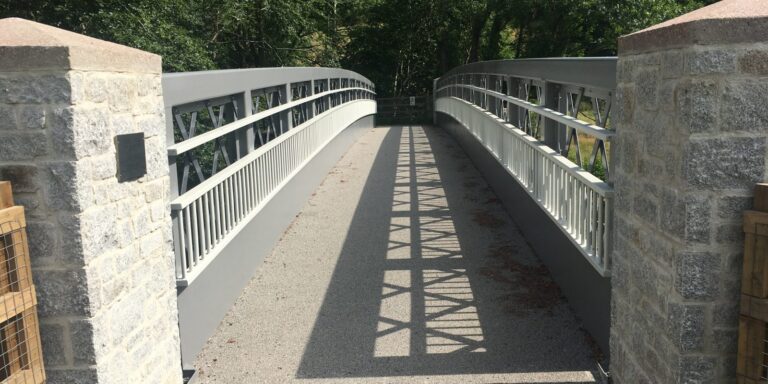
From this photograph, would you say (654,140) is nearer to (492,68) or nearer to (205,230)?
(205,230)

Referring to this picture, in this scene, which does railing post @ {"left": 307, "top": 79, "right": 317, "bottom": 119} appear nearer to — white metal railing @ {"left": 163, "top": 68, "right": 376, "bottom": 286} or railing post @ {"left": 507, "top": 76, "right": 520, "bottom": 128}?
white metal railing @ {"left": 163, "top": 68, "right": 376, "bottom": 286}

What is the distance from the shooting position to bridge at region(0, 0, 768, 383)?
10.4 feet

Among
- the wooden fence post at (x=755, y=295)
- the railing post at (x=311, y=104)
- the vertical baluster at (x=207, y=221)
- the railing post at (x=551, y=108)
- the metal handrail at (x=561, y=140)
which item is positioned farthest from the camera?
the railing post at (x=311, y=104)

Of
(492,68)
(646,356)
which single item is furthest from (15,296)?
(492,68)

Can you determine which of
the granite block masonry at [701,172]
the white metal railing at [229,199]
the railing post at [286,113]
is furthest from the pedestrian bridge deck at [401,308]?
the granite block masonry at [701,172]

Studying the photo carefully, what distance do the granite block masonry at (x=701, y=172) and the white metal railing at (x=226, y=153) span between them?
2.64 metres

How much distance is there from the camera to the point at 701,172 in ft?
10.3

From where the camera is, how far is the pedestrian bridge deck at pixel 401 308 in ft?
15.2

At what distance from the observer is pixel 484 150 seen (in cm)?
1087

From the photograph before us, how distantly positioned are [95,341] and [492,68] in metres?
7.64

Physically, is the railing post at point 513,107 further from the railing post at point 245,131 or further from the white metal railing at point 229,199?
the railing post at point 245,131

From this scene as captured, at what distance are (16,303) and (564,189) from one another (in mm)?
3777

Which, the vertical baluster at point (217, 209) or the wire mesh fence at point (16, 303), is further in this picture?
the vertical baluster at point (217, 209)

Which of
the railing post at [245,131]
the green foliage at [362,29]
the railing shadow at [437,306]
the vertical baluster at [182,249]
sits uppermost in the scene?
the green foliage at [362,29]
